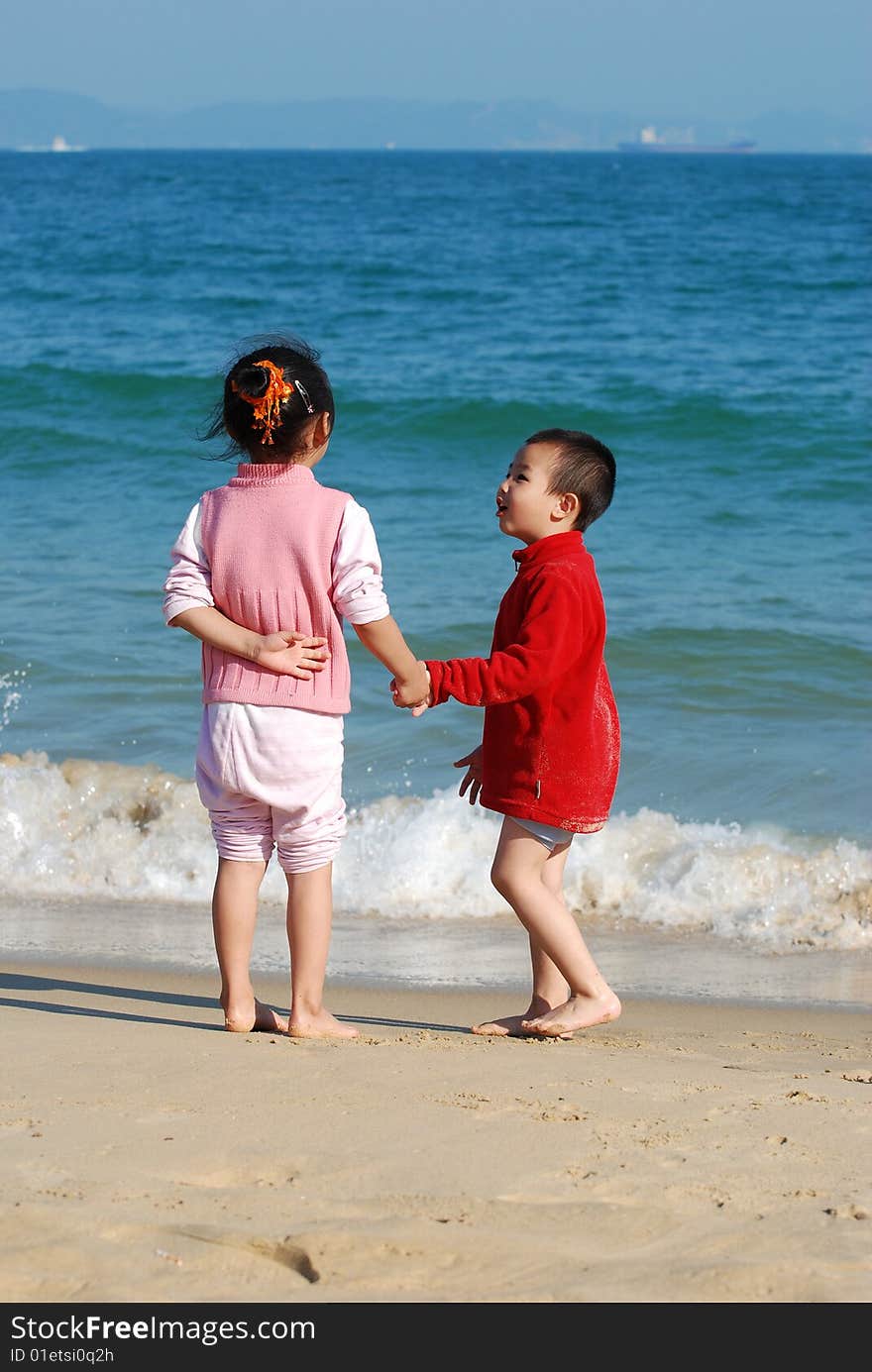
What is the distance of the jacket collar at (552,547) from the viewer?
310cm

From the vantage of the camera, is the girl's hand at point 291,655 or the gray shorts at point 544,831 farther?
the gray shorts at point 544,831

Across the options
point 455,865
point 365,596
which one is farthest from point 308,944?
point 455,865

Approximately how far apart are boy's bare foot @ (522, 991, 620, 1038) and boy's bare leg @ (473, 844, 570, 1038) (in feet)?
0.24

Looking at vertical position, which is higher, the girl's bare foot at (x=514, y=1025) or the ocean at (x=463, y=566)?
the ocean at (x=463, y=566)

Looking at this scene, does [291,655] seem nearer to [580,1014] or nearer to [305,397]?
[305,397]

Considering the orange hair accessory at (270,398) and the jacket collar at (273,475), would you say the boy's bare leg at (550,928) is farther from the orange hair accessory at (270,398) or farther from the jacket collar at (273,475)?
the orange hair accessory at (270,398)

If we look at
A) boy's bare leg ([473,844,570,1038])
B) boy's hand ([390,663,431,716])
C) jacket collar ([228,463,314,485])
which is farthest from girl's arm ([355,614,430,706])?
boy's bare leg ([473,844,570,1038])

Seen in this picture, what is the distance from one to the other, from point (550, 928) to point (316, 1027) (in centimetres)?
55

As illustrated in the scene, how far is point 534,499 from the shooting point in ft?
10.2

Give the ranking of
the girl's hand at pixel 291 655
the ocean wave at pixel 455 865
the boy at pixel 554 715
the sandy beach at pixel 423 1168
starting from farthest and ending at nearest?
1. the ocean wave at pixel 455 865
2. the boy at pixel 554 715
3. the girl's hand at pixel 291 655
4. the sandy beach at pixel 423 1168

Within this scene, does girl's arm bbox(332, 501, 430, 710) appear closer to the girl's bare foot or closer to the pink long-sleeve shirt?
the pink long-sleeve shirt

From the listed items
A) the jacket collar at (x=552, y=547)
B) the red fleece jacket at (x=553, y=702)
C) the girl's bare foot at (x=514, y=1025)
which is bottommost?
the girl's bare foot at (x=514, y=1025)

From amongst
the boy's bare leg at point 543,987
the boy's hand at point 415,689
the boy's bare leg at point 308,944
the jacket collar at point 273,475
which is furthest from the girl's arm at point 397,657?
the boy's bare leg at point 543,987

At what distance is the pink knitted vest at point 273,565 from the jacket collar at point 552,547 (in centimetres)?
44
